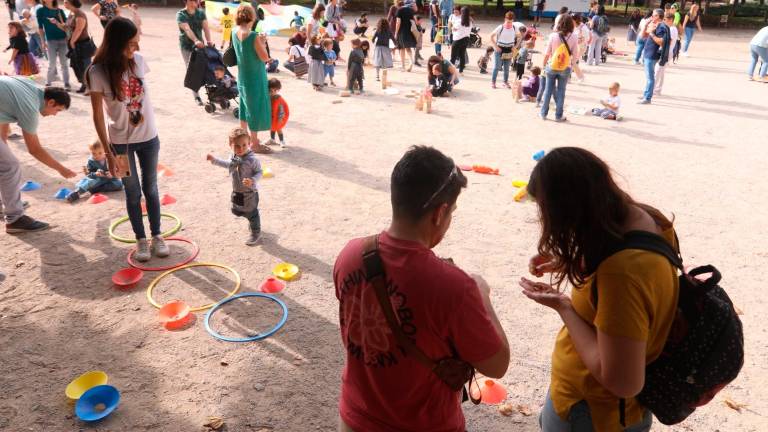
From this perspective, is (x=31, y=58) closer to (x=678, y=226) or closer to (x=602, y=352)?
(x=678, y=226)

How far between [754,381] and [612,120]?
26.1 feet

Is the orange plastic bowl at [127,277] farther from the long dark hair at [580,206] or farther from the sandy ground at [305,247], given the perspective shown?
the long dark hair at [580,206]

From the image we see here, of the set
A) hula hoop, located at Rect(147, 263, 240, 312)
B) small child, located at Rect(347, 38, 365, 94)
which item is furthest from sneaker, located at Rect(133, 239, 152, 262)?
small child, located at Rect(347, 38, 365, 94)

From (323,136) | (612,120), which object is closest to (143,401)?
(323,136)

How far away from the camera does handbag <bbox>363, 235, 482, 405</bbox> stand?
6.21 ft

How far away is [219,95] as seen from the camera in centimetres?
1082

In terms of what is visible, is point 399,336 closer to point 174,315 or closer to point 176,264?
point 174,315

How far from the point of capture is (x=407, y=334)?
1910mm

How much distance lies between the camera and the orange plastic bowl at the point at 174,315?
14.7 feet

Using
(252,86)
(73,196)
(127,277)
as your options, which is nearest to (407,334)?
(127,277)

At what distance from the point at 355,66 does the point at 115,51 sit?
27.9 feet

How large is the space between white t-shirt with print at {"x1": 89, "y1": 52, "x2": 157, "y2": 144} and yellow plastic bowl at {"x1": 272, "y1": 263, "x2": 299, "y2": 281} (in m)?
1.67

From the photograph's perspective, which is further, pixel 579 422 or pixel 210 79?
pixel 210 79

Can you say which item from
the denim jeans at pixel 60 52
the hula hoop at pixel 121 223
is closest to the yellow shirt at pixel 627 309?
the hula hoop at pixel 121 223
